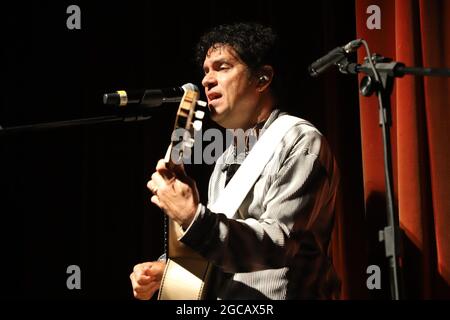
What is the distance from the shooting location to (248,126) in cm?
226

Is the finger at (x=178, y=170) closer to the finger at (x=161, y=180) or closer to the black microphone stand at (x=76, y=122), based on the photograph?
the finger at (x=161, y=180)

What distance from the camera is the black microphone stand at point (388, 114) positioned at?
1.53 meters

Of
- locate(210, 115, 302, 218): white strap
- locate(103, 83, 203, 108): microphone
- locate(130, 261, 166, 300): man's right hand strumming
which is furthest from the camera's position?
locate(130, 261, 166, 300): man's right hand strumming

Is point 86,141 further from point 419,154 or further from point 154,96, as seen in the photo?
point 419,154

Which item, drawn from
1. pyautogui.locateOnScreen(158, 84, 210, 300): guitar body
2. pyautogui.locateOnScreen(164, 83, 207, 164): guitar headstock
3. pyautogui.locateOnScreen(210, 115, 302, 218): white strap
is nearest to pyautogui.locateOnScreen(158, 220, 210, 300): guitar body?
pyautogui.locateOnScreen(158, 84, 210, 300): guitar body

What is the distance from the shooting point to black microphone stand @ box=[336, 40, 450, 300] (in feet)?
5.02

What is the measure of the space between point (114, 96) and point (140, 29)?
1.25 meters

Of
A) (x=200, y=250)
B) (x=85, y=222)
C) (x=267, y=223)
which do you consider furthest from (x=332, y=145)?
(x=85, y=222)

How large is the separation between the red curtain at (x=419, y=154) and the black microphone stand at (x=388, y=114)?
19.2 inches

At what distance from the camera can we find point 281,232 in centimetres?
176

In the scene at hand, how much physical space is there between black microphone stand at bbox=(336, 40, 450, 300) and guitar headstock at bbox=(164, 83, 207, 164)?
1.58 ft

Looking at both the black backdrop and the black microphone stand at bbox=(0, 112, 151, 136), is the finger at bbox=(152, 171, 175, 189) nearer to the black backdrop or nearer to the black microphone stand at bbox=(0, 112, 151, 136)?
the black microphone stand at bbox=(0, 112, 151, 136)

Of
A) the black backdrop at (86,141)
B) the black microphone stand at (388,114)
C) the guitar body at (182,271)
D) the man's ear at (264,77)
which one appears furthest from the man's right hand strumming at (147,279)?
the black microphone stand at (388,114)

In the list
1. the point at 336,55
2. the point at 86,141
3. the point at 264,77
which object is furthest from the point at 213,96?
the point at 86,141
